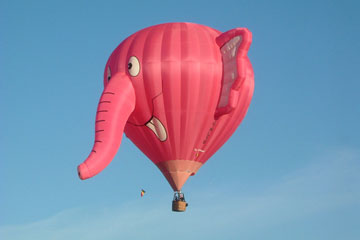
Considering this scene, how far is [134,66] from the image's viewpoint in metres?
32.0

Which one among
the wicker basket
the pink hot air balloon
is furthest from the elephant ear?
the wicker basket

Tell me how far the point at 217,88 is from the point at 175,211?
5131 mm

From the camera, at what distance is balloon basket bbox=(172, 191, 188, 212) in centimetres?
3359

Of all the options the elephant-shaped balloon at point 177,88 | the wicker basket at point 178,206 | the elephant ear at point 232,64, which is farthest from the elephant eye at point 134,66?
the wicker basket at point 178,206

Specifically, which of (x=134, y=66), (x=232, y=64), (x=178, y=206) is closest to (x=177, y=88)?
(x=134, y=66)

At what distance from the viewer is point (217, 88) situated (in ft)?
105

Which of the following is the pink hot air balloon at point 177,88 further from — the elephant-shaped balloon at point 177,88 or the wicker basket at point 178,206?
the wicker basket at point 178,206

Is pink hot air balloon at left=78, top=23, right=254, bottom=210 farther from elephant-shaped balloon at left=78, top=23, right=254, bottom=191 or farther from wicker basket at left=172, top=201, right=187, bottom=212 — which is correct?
wicker basket at left=172, top=201, right=187, bottom=212

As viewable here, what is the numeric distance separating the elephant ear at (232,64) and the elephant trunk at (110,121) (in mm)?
3279

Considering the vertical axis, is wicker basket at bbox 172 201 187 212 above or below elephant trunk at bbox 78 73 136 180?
below

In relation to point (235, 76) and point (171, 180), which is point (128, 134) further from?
point (235, 76)

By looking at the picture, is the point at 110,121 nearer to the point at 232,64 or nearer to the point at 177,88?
the point at 177,88

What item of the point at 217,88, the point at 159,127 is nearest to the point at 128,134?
the point at 159,127

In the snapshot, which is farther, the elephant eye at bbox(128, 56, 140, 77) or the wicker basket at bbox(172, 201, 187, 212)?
the wicker basket at bbox(172, 201, 187, 212)
